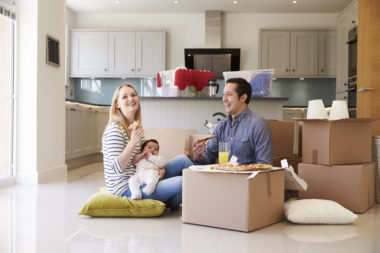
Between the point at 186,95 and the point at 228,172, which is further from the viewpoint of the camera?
the point at 186,95

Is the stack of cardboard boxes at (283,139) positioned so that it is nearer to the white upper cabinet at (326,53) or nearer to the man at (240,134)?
the man at (240,134)

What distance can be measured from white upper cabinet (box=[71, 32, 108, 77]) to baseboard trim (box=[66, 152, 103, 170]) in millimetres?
1525

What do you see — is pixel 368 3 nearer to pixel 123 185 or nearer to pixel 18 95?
pixel 123 185

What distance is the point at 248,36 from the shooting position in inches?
292

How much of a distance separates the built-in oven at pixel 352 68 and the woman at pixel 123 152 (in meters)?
3.87

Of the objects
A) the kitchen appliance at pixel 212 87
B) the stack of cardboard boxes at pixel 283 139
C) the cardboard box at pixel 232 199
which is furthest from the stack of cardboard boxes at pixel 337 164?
the kitchen appliance at pixel 212 87

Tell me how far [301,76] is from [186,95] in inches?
133

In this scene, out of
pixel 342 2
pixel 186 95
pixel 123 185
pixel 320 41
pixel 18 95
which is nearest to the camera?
pixel 123 185

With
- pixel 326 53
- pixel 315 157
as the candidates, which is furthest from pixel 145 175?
pixel 326 53

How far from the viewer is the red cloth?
4.43m

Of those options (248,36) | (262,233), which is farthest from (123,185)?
(248,36)

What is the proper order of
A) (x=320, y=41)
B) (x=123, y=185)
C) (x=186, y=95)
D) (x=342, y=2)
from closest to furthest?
(x=123, y=185) < (x=186, y=95) < (x=342, y=2) < (x=320, y=41)

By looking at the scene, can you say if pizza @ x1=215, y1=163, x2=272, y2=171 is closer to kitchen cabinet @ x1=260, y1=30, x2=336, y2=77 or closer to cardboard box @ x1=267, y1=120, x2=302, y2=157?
cardboard box @ x1=267, y1=120, x2=302, y2=157

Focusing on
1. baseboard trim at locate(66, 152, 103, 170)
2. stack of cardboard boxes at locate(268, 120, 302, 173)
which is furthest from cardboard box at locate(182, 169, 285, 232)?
baseboard trim at locate(66, 152, 103, 170)
